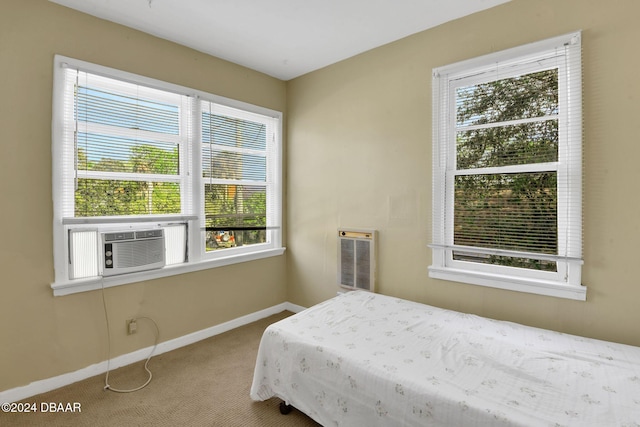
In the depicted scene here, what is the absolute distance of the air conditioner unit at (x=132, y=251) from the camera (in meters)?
2.37

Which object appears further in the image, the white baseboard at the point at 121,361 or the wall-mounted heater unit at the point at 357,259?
the wall-mounted heater unit at the point at 357,259

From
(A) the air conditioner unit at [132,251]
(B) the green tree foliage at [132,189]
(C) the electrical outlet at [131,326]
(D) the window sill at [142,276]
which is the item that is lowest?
(C) the electrical outlet at [131,326]

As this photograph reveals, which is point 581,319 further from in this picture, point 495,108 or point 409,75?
point 409,75

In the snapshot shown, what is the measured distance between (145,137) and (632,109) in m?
3.33

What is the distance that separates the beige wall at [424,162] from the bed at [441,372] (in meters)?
0.31

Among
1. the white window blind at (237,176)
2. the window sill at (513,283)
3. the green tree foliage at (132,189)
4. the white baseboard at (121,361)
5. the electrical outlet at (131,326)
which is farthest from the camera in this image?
the white window blind at (237,176)

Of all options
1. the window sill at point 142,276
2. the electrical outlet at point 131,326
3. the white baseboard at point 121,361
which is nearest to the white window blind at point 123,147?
the window sill at point 142,276

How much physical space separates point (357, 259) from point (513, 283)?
1.30m

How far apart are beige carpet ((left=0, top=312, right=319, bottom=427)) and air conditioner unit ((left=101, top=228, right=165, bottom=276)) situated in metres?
0.79

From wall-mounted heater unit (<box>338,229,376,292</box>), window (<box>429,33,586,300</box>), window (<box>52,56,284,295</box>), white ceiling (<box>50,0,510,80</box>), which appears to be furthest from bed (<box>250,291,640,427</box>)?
white ceiling (<box>50,0,510,80</box>)

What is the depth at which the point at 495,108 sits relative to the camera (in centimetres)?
229

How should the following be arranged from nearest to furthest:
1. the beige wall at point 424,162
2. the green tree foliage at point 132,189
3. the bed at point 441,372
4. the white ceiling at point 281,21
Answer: the bed at point 441,372 → the beige wall at point 424,162 → the white ceiling at point 281,21 → the green tree foliage at point 132,189

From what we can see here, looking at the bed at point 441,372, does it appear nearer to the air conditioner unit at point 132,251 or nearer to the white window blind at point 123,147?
the air conditioner unit at point 132,251

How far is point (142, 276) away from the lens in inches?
102
